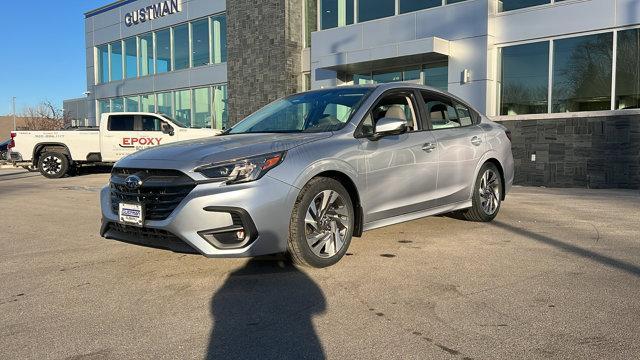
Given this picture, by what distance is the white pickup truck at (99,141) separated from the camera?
15.8m

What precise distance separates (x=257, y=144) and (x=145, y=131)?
1247cm

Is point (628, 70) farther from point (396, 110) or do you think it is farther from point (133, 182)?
point (133, 182)

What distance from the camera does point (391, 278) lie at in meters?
4.46

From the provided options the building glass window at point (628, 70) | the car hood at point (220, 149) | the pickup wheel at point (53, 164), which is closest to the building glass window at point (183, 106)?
the pickup wheel at point (53, 164)

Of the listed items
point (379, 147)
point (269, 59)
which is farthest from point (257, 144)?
point (269, 59)

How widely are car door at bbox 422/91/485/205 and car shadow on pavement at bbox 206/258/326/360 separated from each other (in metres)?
2.21

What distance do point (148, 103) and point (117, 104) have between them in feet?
10.1

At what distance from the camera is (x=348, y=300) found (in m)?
3.91

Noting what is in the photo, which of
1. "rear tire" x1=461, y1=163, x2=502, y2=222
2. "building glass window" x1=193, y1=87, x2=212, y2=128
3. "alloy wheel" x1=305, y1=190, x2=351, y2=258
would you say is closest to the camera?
"alloy wheel" x1=305, y1=190, x2=351, y2=258

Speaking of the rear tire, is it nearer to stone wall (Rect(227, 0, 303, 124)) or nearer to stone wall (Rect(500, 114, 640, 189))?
stone wall (Rect(500, 114, 640, 189))

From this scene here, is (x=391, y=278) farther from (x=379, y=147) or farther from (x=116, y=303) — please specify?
(x=116, y=303)

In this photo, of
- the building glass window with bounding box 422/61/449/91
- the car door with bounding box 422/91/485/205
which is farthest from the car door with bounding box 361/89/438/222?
the building glass window with bounding box 422/61/449/91

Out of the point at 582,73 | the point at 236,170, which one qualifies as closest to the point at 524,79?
the point at 582,73

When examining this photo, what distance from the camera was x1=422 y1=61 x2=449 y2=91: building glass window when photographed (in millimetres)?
15344
